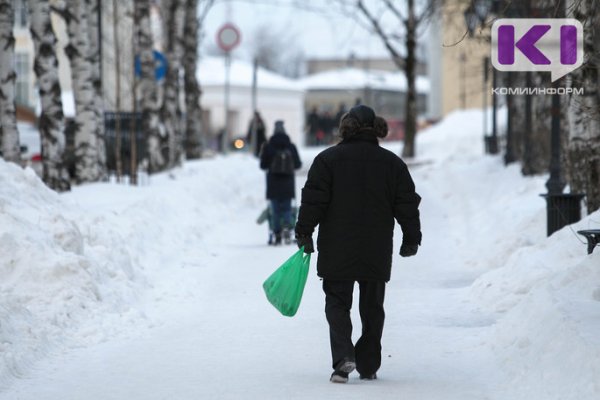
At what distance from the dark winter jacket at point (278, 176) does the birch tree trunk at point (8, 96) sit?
3.46m

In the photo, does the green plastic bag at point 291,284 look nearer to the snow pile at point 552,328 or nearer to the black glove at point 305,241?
the black glove at point 305,241

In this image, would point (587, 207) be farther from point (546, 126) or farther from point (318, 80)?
point (318, 80)

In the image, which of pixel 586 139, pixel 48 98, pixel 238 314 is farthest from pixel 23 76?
pixel 238 314

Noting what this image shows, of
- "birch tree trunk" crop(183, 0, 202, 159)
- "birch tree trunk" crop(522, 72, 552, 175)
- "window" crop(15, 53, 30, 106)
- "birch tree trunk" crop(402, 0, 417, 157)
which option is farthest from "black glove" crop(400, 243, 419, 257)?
"window" crop(15, 53, 30, 106)

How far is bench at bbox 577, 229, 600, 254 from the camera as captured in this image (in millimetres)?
11516

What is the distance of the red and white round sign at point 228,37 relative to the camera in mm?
33531

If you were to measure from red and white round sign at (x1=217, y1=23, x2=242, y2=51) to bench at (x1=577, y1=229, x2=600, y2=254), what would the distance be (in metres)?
22.4

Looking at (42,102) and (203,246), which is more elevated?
(42,102)

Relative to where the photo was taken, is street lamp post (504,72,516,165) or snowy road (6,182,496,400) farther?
street lamp post (504,72,516,165)

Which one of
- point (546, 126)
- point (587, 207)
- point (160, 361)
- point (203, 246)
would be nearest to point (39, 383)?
point (160, 361)

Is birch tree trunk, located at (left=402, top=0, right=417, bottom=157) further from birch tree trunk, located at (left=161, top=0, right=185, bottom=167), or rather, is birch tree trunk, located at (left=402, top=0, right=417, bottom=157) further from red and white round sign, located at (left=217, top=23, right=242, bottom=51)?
birch tree trunk, located at (left=161, top=0, right=185, bottom=167)

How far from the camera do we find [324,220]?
920cm

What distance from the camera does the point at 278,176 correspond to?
1981cm

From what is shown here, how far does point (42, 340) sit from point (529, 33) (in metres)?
11.9
